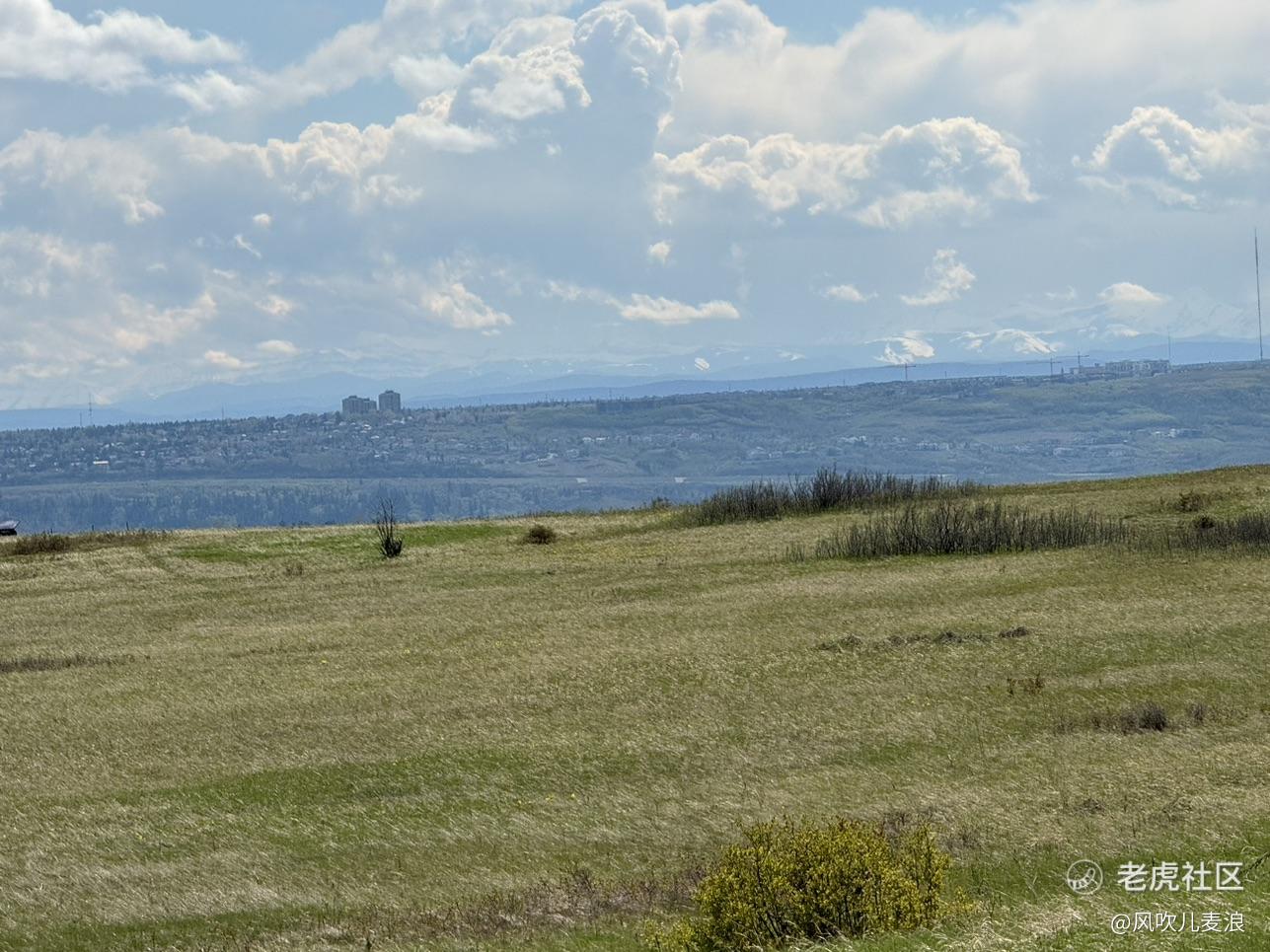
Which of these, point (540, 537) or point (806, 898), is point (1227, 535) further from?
point (806, 898)

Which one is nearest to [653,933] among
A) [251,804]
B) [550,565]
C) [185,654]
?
[251,804]

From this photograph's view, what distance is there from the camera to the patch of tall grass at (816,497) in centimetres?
5991

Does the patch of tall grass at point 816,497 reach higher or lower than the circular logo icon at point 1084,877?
higher

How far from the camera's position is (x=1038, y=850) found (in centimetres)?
1634

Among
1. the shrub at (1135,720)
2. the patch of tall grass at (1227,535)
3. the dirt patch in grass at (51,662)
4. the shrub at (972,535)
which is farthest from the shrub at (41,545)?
the shrub at (1135,720)

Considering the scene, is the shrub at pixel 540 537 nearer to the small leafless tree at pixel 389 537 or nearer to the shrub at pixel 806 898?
the small leafless tree at pixel 389 537

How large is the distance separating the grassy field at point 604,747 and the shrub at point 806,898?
48 cm

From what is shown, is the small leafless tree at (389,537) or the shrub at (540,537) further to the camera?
the shrub at (540,537)

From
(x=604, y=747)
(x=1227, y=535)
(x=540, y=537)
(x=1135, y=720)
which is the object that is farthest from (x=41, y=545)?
(x=1135, y=720)

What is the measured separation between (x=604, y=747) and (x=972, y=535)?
25.4m

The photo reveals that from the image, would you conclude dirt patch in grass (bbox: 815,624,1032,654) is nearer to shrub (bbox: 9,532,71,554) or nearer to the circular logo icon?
the circular logo icon

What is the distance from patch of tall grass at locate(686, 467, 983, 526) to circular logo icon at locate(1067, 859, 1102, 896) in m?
43.5

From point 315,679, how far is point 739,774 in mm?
11783

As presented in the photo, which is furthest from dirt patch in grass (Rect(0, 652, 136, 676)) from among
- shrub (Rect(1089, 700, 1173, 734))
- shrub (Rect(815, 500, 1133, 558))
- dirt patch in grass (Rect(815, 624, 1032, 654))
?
shrub (Rect(815, 500, 1133, 558))
